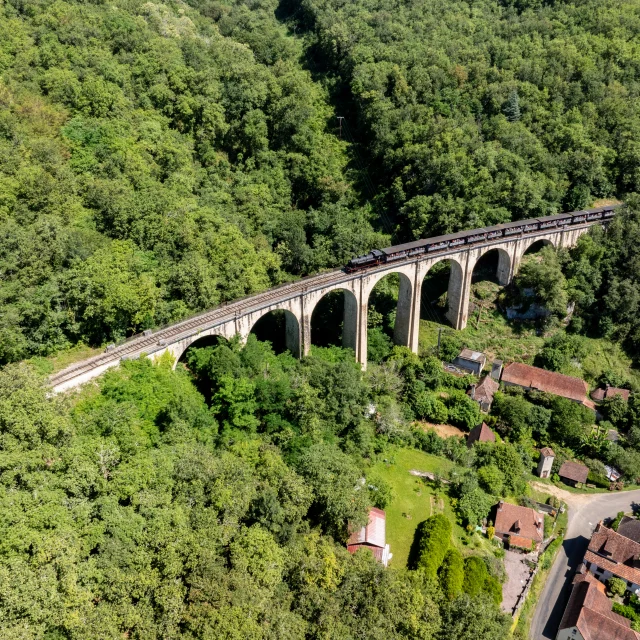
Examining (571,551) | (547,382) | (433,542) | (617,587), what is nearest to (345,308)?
(547,382)

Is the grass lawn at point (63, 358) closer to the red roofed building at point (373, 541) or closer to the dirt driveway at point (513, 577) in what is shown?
the red roofed building at point (373, 541)

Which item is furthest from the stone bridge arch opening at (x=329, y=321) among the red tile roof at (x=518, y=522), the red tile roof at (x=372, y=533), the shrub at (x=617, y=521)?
the shrub at (x=617, y=521)

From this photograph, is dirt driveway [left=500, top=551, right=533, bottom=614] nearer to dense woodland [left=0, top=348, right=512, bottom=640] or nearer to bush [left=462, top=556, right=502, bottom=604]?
bush [left=462, top=556, right=502, bottom=604]

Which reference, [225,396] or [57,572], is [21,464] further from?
[225,396]

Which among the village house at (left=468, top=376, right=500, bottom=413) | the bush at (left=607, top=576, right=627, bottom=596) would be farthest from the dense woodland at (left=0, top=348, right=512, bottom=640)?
the village house at (left=468, top=376, right=500, bottom=413)

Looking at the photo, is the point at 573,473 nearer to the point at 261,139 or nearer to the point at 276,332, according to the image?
the point at 276,332
